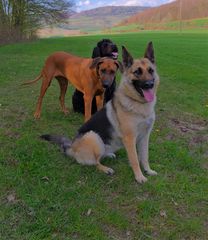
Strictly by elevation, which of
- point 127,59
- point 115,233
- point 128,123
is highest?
point 127,59

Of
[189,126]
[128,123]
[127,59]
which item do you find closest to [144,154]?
[128,123]

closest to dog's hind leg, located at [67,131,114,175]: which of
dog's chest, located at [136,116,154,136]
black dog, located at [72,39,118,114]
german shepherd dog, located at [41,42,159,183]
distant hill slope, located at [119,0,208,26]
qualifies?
german shepherd dog, located at [41,42,159,183]

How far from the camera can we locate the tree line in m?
32.3

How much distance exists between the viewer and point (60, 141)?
5445 millimetres

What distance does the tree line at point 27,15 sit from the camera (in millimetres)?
32287

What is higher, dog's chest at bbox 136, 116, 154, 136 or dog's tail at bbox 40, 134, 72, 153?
dog's chest at bbox 136, 116, 154, 136

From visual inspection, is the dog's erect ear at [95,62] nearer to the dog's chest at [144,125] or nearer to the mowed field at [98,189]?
the mowed field at [98,189]

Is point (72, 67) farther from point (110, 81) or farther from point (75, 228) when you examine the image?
point (75, 228)

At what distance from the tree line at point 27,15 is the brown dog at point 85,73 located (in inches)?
996

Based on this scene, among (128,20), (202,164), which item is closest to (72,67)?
(202,164)

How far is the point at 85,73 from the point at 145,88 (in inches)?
90.1

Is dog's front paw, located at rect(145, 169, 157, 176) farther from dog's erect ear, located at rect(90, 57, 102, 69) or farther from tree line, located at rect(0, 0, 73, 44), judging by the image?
tree line, located at rect(0, 0, 73, 44)

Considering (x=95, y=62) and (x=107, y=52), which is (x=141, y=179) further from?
(x=107, y=52)

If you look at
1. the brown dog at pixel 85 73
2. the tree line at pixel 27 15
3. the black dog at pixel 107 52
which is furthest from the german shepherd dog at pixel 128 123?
the tree line at pixel 27 15
